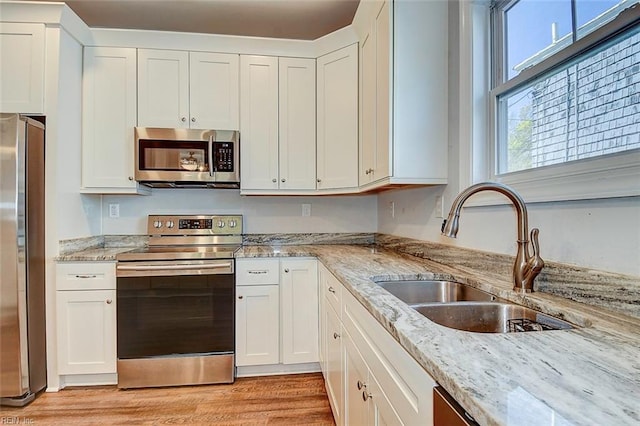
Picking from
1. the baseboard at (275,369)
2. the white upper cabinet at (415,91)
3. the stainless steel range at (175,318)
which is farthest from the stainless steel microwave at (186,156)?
the baseboard at (275,369)

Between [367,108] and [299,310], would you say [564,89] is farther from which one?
[299,310]

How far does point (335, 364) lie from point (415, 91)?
147 centimetres

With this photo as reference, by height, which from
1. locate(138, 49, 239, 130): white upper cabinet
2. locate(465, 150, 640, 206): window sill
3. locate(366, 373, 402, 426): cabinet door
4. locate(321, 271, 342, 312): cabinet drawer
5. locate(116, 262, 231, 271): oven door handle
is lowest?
locate(366, 373, 402, 426): cabinet door

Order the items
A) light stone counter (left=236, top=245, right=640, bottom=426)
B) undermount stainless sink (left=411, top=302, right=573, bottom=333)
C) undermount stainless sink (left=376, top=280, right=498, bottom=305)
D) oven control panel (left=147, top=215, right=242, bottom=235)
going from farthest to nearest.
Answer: oven control panel (left=147, top=215, right=242, bottom=235), undermount stainless sink (left=376, top=280, right=498, bottom=305), undermount stainless sink (left=411, top=302, right=573, bottom=333), light stone counter (left=236, top=245, right=640, bottom=426)

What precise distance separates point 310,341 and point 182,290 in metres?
0.93

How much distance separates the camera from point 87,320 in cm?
209

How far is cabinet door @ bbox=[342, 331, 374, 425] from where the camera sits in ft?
3.57

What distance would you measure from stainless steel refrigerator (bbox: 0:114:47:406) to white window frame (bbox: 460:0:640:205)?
96.3 inches

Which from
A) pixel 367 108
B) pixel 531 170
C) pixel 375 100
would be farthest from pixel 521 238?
pixel 367 108

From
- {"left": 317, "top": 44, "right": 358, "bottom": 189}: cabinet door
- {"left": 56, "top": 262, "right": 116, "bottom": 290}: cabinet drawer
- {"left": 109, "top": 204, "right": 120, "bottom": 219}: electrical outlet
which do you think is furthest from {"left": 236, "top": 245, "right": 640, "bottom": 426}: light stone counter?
{"left": 109, "top": 204, "right": 120, "bottom": 219}: electrical outlet

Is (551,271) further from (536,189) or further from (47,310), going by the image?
(47,310)

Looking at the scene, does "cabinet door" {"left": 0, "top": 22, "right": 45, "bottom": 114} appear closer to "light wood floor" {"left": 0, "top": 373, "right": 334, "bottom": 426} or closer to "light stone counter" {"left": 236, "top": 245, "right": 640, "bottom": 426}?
"light wood floor" {"left": 0, "top": 373, "right": 334, "bottom": 426}

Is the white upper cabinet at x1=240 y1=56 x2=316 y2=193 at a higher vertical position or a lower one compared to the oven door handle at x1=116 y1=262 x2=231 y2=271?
higher

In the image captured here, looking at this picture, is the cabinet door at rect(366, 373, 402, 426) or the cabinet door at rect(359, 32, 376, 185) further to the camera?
the cabinet door at rect(359, 32, 376, 185)
